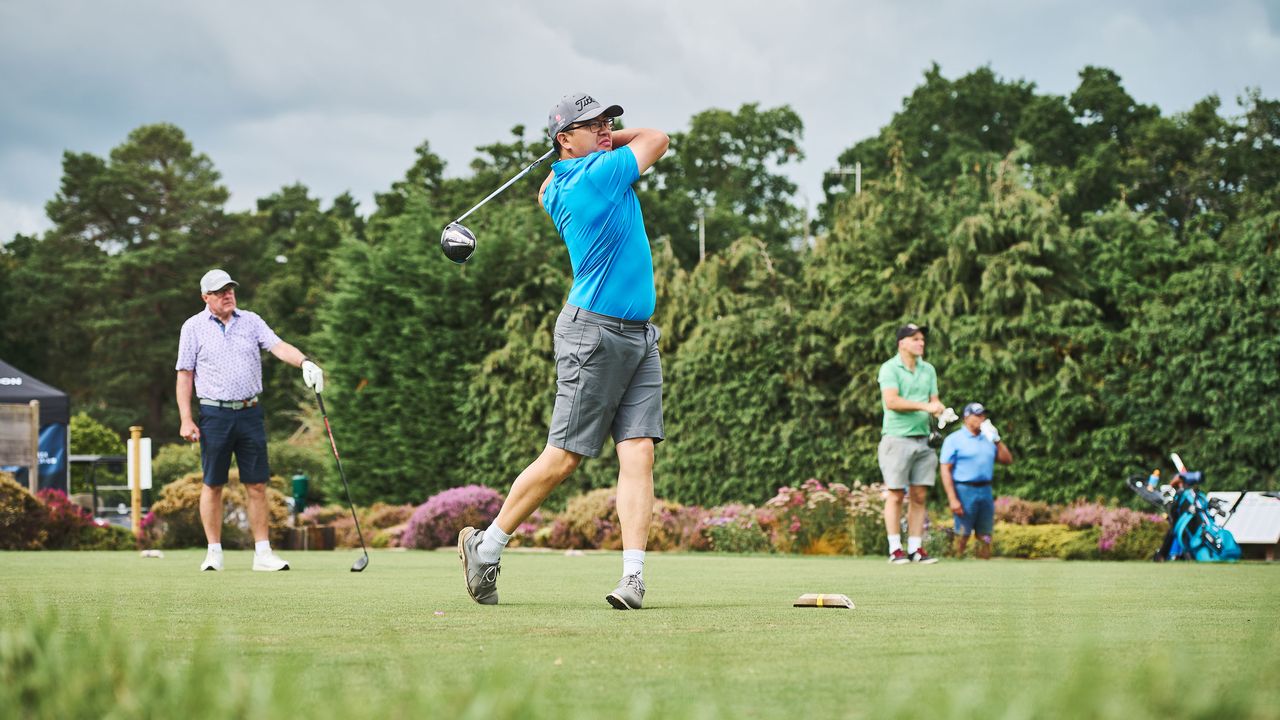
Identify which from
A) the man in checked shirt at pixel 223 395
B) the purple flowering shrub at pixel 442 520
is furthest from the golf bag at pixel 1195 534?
the man in checked shirt at pixel 223 395

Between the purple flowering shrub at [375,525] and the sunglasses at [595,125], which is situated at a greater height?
the sunglasses at [595,125]

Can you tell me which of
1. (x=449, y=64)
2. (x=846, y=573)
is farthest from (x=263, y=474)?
(x=449, y=64)

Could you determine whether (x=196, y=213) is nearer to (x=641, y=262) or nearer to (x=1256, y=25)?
(x=1256, y=25)

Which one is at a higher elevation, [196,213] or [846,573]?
[196,213]

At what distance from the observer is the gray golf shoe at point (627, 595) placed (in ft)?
16.3

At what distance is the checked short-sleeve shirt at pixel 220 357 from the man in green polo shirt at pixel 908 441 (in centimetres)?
486

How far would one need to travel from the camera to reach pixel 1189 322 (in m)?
13.6

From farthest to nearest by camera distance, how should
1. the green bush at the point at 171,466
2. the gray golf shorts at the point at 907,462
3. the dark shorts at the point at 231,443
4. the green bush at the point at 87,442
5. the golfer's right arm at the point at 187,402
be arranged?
1. the green bush at the point at 87,442
2. the green bush at the point at 171,466
3. the gray golf shorts at the point at 907,462
4. the dark shorts at the point at 231,443
5. the golfer's right arm at the point at 187,402

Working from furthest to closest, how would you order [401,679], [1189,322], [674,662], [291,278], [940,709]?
1. [291,278]
2. [1189,322]
3. [674,662]
4. [401,679]
5. [940,709]

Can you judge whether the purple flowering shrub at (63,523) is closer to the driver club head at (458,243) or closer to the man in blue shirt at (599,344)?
the driver club head at (458,243)

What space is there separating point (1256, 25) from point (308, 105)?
21.1 meters

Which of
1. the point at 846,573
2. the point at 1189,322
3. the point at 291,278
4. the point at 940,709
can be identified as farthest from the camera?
the point at 291,278

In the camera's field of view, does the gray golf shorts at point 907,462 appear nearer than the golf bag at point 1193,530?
Yes

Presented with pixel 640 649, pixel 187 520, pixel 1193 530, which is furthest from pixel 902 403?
pixel 187 520
